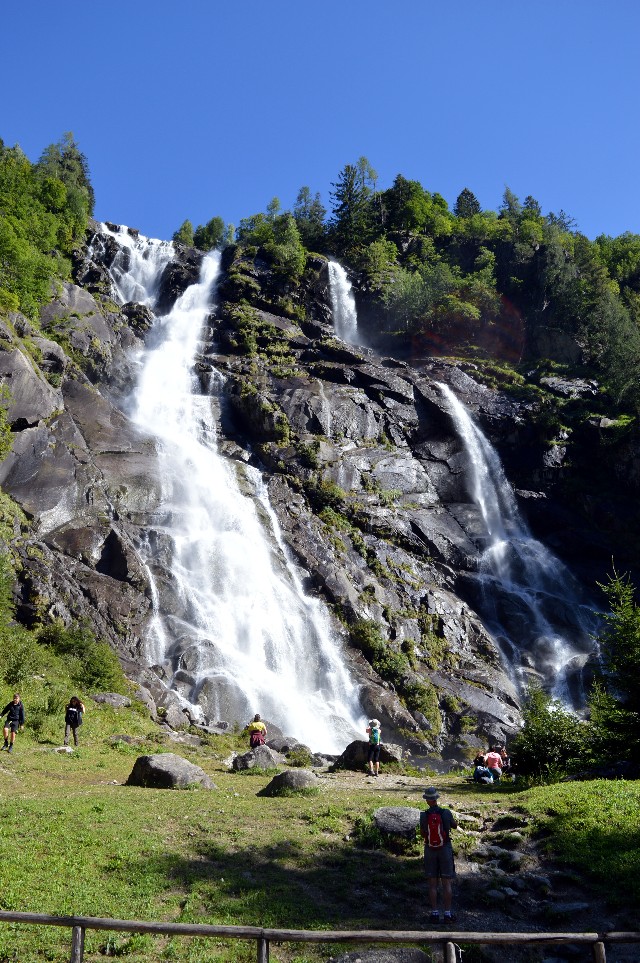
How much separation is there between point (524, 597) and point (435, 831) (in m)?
34.2

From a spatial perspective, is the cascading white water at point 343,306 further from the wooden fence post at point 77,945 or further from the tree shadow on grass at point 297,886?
the wooden fence post at point 77,945

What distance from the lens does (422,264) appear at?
77.9 meters

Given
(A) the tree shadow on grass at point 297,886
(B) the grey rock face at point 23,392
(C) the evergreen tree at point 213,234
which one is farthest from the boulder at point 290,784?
(C) the evergreen tree at point 213,234

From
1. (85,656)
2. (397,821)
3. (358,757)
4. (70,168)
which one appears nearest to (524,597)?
(358,757)

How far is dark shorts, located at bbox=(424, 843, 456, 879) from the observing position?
30.2 ft

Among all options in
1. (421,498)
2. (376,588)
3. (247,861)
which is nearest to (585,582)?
(421,498)

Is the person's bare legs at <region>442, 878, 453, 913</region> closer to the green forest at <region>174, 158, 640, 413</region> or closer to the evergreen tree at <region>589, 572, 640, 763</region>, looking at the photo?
the evergreen tree at <region>589, 572, 640, 763</region>

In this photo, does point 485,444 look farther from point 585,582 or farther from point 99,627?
point 99,627

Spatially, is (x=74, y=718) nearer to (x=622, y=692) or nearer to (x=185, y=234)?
(x=622, y=692)

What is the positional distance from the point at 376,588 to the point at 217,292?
4171 centimetres

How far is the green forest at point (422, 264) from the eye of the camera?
4912 centimetres

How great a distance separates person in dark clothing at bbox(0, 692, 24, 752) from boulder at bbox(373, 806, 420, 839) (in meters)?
10.7

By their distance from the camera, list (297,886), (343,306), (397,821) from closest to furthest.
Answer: (297,886), (397,821), (343,306)

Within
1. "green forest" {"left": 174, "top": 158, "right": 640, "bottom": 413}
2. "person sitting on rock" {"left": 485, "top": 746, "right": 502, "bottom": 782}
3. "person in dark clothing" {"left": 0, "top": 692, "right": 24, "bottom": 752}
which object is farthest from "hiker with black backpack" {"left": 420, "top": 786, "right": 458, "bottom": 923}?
"green forest" {"left": 174, "top": 158, "right": 640, "bottom": 413}
